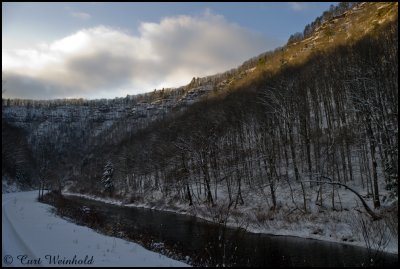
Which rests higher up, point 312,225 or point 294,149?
point 294,149

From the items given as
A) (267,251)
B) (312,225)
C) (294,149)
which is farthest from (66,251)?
(294,149)

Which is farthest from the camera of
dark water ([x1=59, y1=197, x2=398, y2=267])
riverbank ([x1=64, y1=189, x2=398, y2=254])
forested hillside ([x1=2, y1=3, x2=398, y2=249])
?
forested hillside ([x1=2, y1=3, x2=398, y2=249])

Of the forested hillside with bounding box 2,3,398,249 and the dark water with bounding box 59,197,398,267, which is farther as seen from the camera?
the forested hillside with bounding box 2,3,398,249

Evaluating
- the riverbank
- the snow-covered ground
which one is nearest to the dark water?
the riverbank

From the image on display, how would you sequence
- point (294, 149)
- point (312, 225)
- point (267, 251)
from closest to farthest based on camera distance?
point (267, 251) → point (312, 225) → point (294, 149)

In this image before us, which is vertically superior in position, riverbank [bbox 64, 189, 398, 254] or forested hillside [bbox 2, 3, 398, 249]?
forested hillside [bbox 2, 3, 398, 249]

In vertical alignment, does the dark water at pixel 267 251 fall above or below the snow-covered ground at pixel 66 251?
below

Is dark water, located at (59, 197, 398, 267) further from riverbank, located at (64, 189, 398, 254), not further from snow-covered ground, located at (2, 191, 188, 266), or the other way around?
snow-covered ground, located at (2, 191, 188, 266)

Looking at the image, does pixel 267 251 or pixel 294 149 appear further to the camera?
pixel 294 149

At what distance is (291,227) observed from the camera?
26984mm

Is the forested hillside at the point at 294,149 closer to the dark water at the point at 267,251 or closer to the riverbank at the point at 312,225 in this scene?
the riverbank at the point at 312,225

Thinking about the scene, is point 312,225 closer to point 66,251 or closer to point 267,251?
point 267,251

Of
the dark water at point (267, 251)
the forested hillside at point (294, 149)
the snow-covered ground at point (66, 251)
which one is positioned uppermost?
the forested hillside at point (294, 149)

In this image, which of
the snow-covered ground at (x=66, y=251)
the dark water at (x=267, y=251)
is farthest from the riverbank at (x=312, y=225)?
the snow-covered ground at (x=66, y=251)
